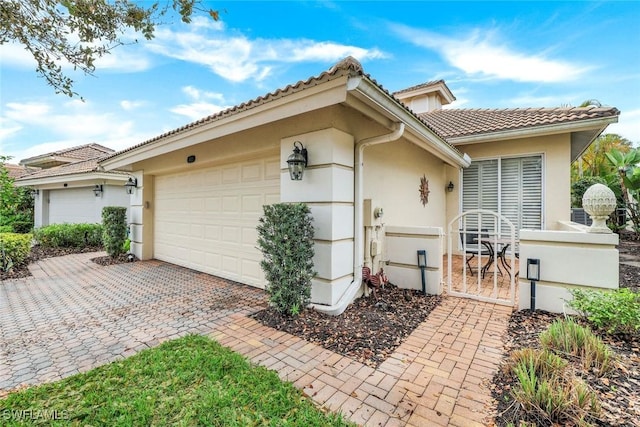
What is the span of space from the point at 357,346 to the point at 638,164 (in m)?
17.3

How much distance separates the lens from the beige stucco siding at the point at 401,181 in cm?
564

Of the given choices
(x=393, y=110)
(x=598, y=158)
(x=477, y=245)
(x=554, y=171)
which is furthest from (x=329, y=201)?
(x=598, y=158)

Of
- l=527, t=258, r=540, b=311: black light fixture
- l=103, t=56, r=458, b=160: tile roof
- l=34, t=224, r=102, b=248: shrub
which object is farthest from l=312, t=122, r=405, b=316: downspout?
l=34, t=224, r=102, b=248: shrub

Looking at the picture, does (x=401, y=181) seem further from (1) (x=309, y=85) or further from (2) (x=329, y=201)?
(1) (x=309, y=85)

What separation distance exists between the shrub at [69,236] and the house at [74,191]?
92cm

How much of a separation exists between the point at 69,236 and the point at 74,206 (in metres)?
3.29

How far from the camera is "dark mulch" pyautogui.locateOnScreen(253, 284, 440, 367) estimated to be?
3.40 metres

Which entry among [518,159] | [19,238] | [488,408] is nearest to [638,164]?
[518,159]

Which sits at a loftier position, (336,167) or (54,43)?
(54,43)

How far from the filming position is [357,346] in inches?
135

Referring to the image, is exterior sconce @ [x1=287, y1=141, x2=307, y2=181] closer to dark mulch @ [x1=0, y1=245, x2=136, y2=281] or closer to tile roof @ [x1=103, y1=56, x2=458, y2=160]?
tile roof @ [x1=103, y1=56, x2=458, y2=160]

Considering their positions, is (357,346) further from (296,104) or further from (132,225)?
(132,225)

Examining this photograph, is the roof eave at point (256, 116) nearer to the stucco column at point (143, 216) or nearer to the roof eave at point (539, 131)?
→ the stucco column at point (143, 216)

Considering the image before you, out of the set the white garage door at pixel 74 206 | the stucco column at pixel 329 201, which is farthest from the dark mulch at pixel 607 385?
the white garage door at pixel 74 206
